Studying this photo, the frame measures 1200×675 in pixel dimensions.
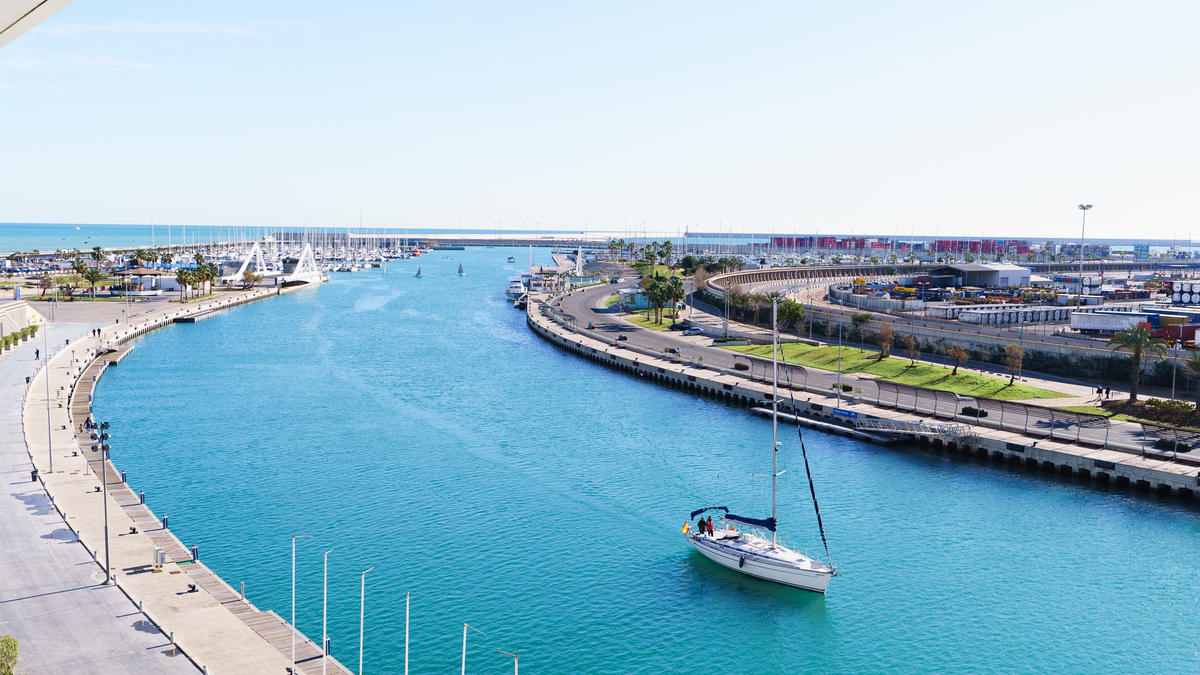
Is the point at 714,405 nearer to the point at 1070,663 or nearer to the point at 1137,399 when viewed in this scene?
the point at 1137,399

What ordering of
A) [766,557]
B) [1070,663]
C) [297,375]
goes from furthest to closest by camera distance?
[297,375] → [766,557] → [1070,663]

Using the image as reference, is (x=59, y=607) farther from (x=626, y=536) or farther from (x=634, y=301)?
(x=634, y=301)

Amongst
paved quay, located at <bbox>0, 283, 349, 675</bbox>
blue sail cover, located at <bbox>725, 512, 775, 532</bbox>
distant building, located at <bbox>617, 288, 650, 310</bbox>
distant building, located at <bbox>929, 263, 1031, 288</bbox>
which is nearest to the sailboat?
blue sail cover, located at <bbox>725, 512, 775, 532</bbox>

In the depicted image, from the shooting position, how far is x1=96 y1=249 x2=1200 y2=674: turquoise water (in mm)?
35719

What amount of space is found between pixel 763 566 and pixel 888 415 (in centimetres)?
3177

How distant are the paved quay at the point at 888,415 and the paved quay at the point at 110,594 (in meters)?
47.9

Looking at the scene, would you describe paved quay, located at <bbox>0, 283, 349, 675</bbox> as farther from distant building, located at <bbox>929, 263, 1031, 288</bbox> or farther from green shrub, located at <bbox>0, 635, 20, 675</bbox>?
distant building, located at <bbox>929, 263, 1031, 288</bbox>

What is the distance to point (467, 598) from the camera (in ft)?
126

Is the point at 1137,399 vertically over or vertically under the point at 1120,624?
over

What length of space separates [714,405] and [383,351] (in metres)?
47.6

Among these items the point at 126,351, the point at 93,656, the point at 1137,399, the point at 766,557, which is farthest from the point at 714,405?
the point at 126,351

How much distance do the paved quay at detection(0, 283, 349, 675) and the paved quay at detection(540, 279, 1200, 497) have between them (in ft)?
157

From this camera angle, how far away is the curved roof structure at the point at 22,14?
7457 millimetres

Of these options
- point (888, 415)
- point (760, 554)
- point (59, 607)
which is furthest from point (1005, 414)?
point (59, 607)
